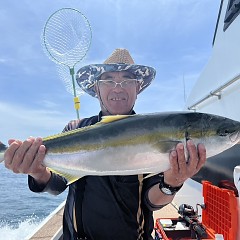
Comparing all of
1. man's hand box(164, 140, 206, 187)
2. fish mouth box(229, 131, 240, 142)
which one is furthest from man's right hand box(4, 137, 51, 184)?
fish mouth box(229, 131, 240, 142)

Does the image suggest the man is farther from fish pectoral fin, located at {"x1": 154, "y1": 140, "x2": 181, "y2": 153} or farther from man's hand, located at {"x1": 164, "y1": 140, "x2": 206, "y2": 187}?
fish pectoral fin, located at {"x1": 154, "y1": 140, "x2": 181, "y2": 153}

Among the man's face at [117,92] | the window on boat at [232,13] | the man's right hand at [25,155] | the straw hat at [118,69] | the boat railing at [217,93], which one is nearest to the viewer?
the man's right hand at [25,155]

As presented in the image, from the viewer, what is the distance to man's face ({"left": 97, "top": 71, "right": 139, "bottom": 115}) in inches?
108

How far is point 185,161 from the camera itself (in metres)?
2.15

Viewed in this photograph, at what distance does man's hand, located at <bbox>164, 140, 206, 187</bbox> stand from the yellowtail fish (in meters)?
0.04

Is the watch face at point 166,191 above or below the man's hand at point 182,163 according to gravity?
below

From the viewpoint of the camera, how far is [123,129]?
7.32 ft

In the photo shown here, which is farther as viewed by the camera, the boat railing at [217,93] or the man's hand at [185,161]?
the boat railing at [217,93]

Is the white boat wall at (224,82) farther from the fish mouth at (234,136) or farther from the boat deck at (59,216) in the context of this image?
the fish mouth at (234,136)

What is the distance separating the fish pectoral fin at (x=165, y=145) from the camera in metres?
2.12

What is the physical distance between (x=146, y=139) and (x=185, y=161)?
0.32 metres

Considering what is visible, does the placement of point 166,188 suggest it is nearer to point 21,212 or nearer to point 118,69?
point 118,69

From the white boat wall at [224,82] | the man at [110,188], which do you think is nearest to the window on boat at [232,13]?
the white boat wall at [224,82]

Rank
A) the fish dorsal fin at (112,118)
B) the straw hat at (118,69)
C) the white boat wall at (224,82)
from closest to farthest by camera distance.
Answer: the fish dorsal fin at (112,118), the straw hat at (118,69), the white boat wall at (224,82)
